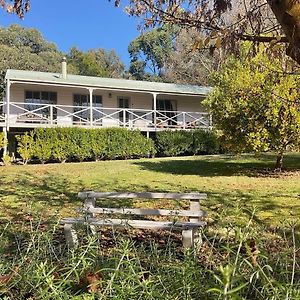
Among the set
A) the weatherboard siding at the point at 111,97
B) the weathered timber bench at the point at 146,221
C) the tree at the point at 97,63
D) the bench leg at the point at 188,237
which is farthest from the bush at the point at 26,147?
the tree at the point at 97,63

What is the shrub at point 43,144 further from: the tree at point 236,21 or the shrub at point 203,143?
the tree at point 236,21

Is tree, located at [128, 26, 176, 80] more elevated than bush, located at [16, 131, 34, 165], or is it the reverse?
tree, located at [128, 26, 176, 80]

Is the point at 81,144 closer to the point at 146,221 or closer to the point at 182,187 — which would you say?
the point at 182,187

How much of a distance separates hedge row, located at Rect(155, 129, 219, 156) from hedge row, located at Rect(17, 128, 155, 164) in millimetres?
810

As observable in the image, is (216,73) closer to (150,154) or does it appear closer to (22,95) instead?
(150,154)

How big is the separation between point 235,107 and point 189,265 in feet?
34.5

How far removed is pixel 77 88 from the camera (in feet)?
84.5

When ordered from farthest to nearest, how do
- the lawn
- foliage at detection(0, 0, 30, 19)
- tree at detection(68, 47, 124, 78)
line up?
tree at detection(68, 47, 124, 78)
foliage at detection(0, 0, 30, 19)
the lawn

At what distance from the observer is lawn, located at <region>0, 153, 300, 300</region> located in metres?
1.87

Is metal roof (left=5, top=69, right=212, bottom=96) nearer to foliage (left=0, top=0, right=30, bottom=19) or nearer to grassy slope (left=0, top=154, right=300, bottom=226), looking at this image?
grassy slope (left=0, top=154, right=300, bottom=226)

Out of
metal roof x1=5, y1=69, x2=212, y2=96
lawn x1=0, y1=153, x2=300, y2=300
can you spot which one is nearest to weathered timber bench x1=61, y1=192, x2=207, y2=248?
lawn x1=0, y1=153, x2=300, y2=300

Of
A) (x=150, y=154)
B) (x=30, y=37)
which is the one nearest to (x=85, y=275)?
(x=150, y=154)

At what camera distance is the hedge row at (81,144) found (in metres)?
19.5

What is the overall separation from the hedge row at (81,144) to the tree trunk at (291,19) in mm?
18361
